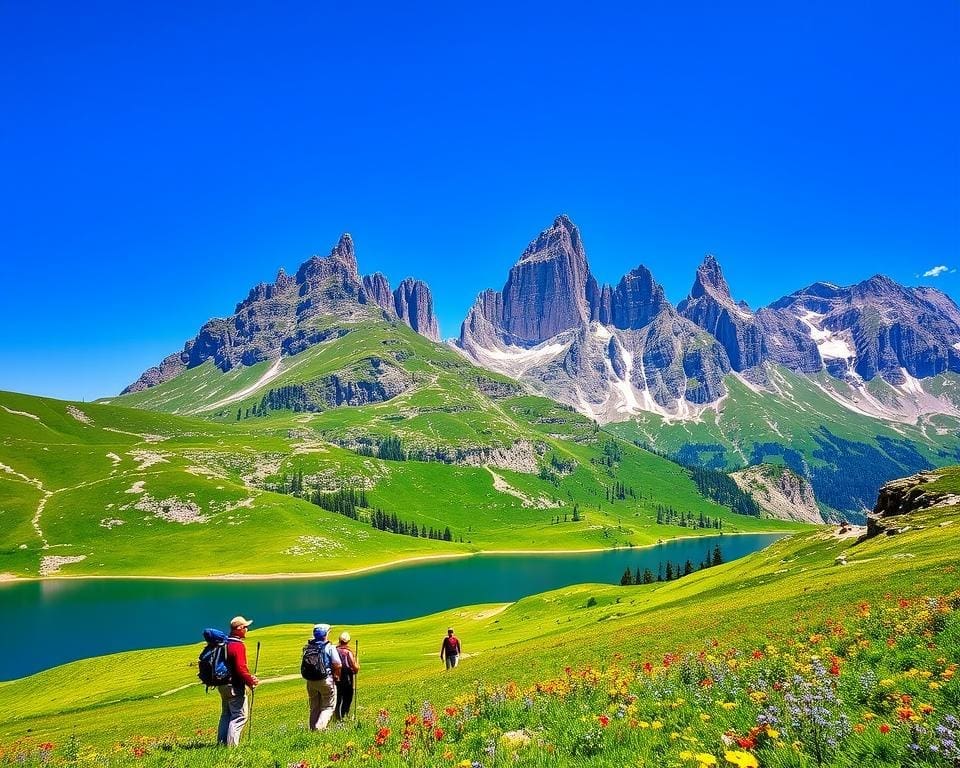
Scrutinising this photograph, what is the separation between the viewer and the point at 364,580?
19050cm

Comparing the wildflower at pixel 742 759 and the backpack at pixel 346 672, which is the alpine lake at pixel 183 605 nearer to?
the backpack at pixel 346 672

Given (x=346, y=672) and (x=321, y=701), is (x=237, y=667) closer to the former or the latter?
(x=321, y=701)

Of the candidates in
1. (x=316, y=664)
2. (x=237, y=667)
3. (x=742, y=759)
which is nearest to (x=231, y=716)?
(x=237, y=667)

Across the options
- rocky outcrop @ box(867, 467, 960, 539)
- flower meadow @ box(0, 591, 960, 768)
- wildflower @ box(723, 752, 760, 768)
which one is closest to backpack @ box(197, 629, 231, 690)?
flower meadow @ box(0, 591, 960, 768)

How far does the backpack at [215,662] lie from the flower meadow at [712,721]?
1.87 metres

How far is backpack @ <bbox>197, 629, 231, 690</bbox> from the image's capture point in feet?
54.1

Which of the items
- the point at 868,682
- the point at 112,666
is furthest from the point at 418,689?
the point at 112,666

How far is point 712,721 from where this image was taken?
10102mm

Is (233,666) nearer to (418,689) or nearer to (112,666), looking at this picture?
(418,689)

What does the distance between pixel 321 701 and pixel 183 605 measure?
15992 centimetres

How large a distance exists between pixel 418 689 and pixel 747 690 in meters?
23.4

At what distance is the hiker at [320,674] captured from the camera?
18.0 meters

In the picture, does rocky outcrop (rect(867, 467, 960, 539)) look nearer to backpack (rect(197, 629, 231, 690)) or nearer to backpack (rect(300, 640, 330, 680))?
backpack (rect(300, 640, 330, 680))

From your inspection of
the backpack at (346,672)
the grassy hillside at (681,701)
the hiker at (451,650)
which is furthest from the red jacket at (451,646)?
the backpack at (346,672)
